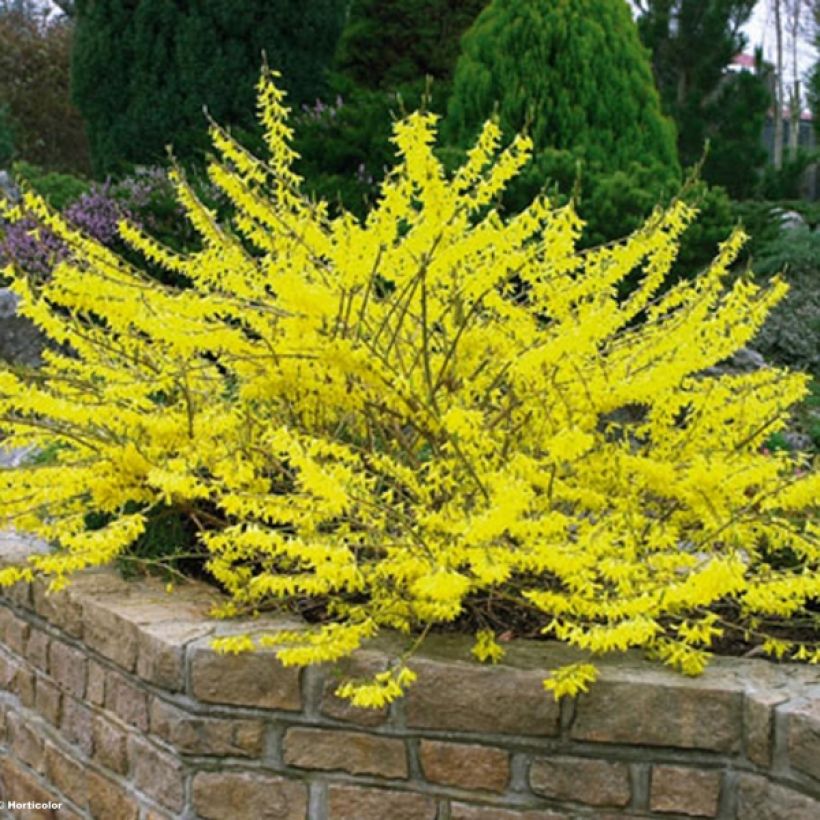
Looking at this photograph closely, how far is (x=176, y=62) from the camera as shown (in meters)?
8.30

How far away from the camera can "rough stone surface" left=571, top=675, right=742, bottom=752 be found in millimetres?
2080

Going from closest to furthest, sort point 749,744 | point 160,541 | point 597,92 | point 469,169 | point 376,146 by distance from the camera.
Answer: point 749,744 < point 469,169 < point 160,541 < point 597,92 < point 376,146

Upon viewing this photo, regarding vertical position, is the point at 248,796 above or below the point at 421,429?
below

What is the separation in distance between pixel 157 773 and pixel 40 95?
13.1 m

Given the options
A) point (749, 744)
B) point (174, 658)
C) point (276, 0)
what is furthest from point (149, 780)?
point (276, 0)

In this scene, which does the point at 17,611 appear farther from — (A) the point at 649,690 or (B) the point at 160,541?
(A) the point at 649,690

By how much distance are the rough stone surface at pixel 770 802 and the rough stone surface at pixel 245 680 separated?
2.83 ft

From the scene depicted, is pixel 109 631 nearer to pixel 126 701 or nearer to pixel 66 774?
pixel 126 701

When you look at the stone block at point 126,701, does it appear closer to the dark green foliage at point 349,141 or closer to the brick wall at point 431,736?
the brick wall at point 431,736

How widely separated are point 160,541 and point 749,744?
5.07 ft

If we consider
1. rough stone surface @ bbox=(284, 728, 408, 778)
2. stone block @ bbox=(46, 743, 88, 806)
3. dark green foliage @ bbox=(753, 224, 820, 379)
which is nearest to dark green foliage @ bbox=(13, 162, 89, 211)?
dark green foliage @ bbox=(753, 224, 820, 379)

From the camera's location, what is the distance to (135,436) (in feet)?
9.07

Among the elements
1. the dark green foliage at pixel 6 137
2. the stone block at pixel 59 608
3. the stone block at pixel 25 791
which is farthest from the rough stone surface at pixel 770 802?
the dark green foliage at pixel 6 137

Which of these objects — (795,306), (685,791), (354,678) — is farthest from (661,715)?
(795,306)
